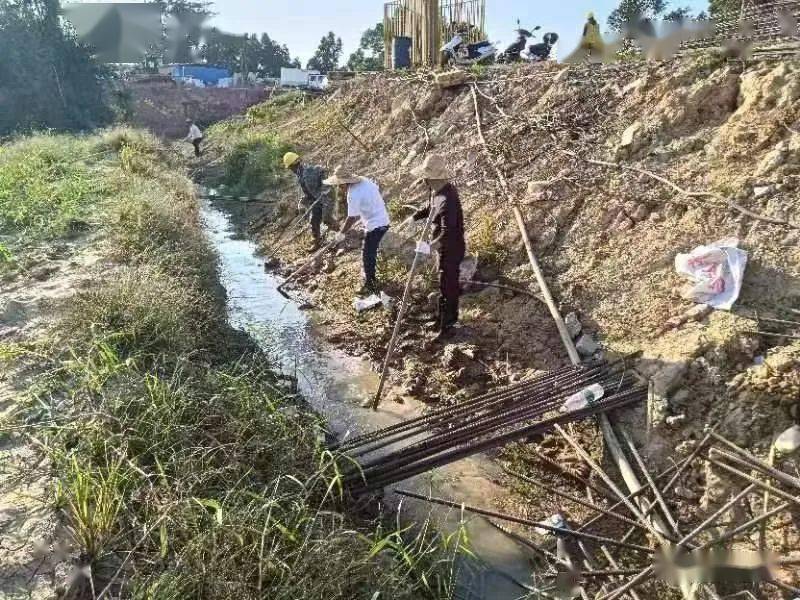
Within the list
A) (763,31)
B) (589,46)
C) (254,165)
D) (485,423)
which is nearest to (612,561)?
(485,423)

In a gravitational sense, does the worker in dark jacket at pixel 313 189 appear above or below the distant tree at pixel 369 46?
below

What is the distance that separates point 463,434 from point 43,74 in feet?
96.4

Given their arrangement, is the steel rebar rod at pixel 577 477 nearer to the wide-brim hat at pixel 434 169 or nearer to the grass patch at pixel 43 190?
the wide-brim hat at pixel 434 169

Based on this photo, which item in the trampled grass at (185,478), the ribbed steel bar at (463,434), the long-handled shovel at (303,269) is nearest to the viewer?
the trampled grass at (185,478)

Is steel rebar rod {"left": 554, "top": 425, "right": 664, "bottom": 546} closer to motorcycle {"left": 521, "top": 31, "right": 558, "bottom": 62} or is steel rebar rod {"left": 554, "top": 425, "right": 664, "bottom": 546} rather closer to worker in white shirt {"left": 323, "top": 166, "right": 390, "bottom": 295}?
worker in white shirt {"left": 323, "top": 166, "right": 390, "bottom": 295}

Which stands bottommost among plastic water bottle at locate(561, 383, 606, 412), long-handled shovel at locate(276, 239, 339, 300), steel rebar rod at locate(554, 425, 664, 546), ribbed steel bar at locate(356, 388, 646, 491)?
steel rebar rod at locate(554, 425, 664, 546)

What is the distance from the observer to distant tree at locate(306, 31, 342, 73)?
1949 inches

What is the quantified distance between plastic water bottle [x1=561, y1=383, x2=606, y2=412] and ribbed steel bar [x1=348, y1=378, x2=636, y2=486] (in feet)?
0.24

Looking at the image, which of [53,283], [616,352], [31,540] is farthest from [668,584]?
[53,283]

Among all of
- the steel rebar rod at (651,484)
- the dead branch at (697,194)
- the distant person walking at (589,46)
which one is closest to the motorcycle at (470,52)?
the distant person walking at (589,46)

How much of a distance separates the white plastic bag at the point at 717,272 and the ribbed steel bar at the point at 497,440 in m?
1.04

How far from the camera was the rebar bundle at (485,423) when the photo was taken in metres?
3.61

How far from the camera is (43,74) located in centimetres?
2564

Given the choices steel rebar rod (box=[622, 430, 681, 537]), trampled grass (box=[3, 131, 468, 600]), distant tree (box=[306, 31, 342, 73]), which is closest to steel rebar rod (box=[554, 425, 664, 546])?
steel rebar rod (box=[622, 430, 681, 537])
